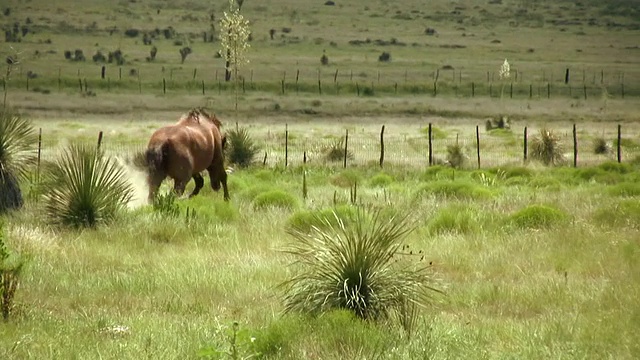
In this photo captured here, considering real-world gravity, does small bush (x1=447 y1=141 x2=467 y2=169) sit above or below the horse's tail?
below

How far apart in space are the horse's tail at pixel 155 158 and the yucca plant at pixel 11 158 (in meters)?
2.16

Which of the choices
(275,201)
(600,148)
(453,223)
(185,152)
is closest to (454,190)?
(275,201)

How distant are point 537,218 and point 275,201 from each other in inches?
183

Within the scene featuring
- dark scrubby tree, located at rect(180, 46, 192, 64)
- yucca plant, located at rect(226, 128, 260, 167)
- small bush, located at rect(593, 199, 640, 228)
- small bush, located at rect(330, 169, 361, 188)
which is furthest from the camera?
dark scrubby tree, located at rect(180, 46, 192, 64)

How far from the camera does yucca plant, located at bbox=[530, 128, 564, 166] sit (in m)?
31.9

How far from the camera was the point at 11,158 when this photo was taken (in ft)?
52.7

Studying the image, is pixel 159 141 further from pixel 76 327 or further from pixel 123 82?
pixel 123 82

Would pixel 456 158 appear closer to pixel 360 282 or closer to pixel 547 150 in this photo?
pixel 547 150

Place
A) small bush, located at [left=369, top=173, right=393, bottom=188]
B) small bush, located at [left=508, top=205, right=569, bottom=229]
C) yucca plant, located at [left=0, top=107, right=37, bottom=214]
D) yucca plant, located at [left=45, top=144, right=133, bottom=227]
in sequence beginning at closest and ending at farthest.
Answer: yucca plant, located at [left=45, top=144, right=133, bottom=227]
small bush, located at [left=508, top=205, right=569, bottom=229]
yucca plant, located at [left=0, top=107, right=37, bottom=214]
small bush, located at [left=369, top=173, right=393, bottom=188]

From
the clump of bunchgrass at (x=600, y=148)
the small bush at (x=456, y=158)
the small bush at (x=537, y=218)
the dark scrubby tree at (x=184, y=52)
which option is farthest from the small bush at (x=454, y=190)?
the dark scrubby tree at (x=184, y=52)

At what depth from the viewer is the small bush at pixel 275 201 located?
17.8 meters

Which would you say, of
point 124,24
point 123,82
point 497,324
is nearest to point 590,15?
Answer: point 124,24

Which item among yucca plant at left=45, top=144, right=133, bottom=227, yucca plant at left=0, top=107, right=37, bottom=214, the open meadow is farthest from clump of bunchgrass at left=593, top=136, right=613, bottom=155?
yucca plant at left=45, top=144, right=133, bottom=227

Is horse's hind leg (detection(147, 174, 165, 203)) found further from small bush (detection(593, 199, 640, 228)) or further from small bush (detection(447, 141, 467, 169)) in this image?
small bush (detection(447, 141, 467, 169))
